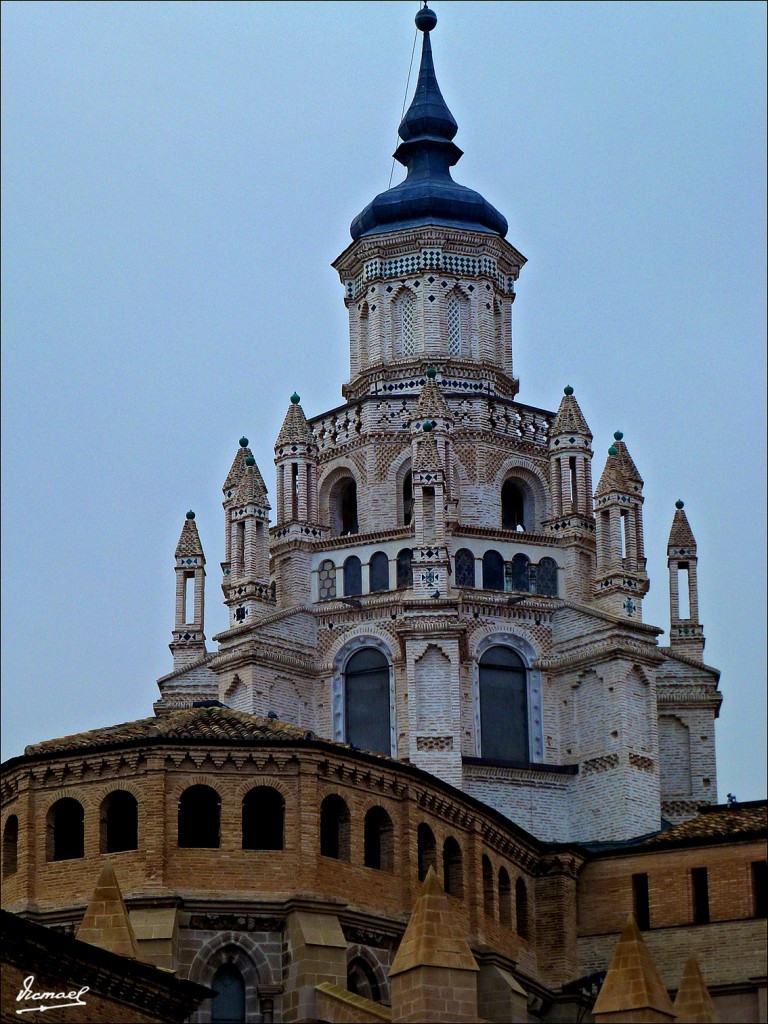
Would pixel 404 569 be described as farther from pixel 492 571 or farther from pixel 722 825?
pixel 722 825

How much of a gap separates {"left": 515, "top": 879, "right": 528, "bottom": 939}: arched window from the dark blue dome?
2233cm

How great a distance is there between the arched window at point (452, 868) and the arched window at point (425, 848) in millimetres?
622

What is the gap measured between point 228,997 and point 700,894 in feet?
45.6

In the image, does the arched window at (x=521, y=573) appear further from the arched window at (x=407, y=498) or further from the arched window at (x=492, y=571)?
the arched window at (x=407, y=498)

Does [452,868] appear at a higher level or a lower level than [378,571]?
lower

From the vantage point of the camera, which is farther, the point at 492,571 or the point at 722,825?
the point at 492,571

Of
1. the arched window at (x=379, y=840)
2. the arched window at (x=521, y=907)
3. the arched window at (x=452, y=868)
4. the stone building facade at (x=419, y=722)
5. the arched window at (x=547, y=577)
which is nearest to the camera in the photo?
the stone building facade at (x=419, y=722)

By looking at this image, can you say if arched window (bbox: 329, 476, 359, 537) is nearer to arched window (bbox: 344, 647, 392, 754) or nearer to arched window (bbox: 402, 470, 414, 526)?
arched window (bbox: 402, 470, 414, 526)

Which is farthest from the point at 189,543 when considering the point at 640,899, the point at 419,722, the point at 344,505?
the point at 640,899

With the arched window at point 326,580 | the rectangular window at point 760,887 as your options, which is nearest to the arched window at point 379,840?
the rectangular window at point 760,887

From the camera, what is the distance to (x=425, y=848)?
54.8 meters

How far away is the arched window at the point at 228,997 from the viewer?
49844mm

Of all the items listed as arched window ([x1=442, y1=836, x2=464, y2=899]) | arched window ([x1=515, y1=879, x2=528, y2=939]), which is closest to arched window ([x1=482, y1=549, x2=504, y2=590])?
arched window ([x1=515, y1=879, x2=528, y2=939])

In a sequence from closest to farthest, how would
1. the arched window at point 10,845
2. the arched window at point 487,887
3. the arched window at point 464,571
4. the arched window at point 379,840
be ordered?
the arched window at point 10,845 → the arched window at point 379,840 → the arched window at point 487,887 → the arched window at point 464,571
